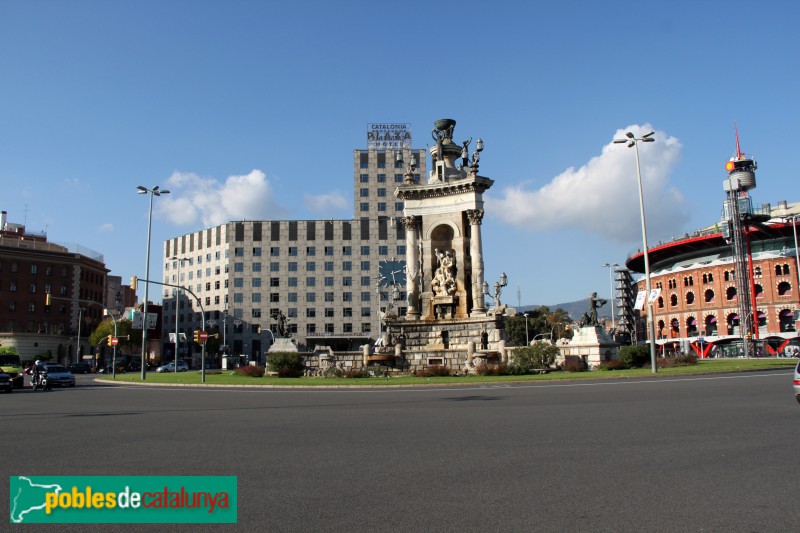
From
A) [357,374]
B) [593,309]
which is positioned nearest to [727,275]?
[593,309]

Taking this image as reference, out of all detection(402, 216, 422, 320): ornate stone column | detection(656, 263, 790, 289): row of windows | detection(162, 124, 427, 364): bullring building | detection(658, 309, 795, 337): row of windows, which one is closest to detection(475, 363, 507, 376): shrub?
detection(402, 216, 422, 320): ornate stone column

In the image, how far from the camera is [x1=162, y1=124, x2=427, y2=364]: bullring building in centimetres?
9350

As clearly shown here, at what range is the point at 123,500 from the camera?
6500 mm

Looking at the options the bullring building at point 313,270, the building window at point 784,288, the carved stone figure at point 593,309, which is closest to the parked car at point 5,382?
the carved stone figure at point 593,309

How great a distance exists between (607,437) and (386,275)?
Answer: 66.8 metres

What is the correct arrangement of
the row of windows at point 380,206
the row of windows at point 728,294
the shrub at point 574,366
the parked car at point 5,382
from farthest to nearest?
the row of windows at point 380,206 → the row of windows at point 728,294 → the shrub at point 574,366 → the parked car at point 5,382

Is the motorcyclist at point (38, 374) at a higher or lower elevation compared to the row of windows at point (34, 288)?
lower

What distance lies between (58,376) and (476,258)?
2505 centimetres

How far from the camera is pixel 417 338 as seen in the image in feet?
128

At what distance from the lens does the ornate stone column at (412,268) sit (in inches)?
1606

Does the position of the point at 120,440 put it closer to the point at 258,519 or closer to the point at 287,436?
the point at 287,436

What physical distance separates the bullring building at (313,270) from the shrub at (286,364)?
55958 millimetres

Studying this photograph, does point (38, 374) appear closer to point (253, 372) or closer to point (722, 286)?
point (253, 372)

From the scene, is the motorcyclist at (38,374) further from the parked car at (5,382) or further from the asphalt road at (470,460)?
the asphalt road at (470,460)
